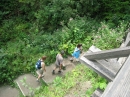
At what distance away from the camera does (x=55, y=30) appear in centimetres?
1093

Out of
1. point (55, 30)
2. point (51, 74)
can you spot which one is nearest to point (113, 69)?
point (51, 74)

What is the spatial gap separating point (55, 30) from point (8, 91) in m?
4.79

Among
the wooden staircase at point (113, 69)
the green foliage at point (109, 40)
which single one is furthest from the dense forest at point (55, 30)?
the wooden staircase at point (113, 69)

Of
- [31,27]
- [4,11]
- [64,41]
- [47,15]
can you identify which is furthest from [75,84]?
[4,11]

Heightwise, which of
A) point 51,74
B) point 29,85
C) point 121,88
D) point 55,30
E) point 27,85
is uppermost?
point 121,88

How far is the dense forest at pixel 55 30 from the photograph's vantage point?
839cm

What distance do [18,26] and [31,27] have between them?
89 centimetres

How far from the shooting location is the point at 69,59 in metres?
8.80

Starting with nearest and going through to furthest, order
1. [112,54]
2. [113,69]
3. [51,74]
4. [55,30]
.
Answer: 1. [112,54]
2. [113,69]
3. [51,74]
4. [55,30]

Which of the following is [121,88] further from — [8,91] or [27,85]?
[8,91]

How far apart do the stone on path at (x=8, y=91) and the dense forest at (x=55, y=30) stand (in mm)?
335

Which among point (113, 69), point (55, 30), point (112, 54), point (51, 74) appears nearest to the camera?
point (112, 54)

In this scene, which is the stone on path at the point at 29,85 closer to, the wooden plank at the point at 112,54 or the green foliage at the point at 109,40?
the green foliage at the point at 109,40

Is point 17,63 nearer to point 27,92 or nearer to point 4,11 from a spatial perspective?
point 27,92
